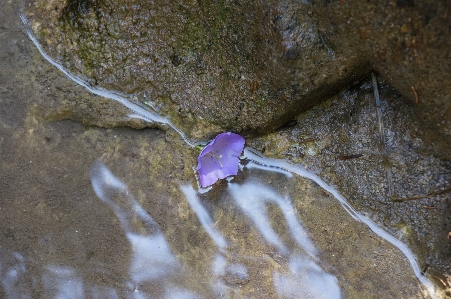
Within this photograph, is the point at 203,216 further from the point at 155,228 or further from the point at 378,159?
the point at 378,159

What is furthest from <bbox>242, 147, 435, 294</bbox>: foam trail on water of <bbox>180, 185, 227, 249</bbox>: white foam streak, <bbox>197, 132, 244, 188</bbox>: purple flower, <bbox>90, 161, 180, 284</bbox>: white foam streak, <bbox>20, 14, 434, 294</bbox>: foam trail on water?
<bbox>90, 161, 180, 284</bbox>: white foam streak

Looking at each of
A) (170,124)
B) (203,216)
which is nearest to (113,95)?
(170,124)

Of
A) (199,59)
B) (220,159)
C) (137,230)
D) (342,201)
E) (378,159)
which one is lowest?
(137,230)

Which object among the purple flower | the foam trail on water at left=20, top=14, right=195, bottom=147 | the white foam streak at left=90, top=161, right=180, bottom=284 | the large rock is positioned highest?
the large rock

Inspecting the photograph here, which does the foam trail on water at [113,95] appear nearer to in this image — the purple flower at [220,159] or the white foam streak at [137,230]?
the purple flower at [220,159]

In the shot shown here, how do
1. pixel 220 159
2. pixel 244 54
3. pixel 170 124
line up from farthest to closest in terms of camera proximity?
pixel 170 124, pixel 220 159, pixel 244 54

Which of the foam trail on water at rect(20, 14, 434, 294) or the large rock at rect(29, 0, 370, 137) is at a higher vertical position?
the large rock at rect(29, 0, 370, 137)

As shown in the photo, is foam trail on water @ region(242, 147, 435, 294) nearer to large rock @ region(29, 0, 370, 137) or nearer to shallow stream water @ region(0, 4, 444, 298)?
shallow stream water @ region(0, 4, 444, 298)

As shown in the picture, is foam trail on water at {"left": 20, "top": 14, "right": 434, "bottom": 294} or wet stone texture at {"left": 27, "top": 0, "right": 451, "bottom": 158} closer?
wet stone texture at {"left": 27, "top": 0, "right": 451, "bottom": 158}
